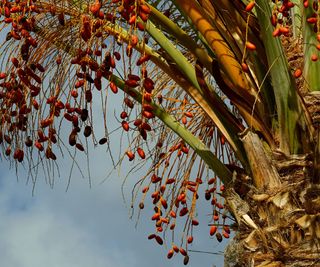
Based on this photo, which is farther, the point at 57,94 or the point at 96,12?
the point at 57,94

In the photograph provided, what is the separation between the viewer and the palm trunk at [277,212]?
3.19 meters

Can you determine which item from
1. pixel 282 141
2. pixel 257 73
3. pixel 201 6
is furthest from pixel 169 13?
pixel 282 141

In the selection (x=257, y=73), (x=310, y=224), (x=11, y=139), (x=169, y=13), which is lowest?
(x=310, y=224)

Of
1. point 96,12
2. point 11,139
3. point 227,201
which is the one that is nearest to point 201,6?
point 96,12

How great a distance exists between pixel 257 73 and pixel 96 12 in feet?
2.66

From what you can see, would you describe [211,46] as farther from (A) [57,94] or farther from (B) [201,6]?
(A) [57,94]

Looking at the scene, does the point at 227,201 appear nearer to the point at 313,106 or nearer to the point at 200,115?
the point at 313,106

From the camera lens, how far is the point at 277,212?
3.28m

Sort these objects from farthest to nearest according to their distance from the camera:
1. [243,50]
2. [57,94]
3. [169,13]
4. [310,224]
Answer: [169,13]
[57,94]
[243,50]
[310,224]

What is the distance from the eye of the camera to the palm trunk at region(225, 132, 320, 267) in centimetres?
319

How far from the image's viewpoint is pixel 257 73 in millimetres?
3611

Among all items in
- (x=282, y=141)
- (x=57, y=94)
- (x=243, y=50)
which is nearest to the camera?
(x=282, y=141)

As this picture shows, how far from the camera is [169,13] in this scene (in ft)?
15.6

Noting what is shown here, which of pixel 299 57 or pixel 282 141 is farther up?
pixel 299 57
